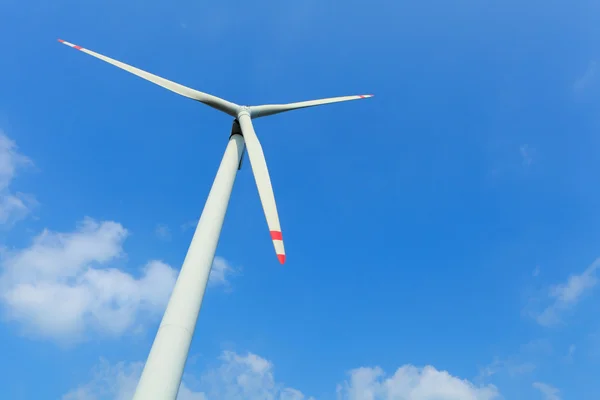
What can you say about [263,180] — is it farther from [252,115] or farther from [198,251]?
[252,115]

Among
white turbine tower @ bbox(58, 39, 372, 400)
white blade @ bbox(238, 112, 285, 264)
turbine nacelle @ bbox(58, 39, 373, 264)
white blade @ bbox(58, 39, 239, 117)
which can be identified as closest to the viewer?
white turbine tower @ bbox(58, 39, 372, 400)

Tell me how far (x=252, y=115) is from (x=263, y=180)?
9.10 meters

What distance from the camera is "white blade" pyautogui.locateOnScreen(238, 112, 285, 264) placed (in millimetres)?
20703

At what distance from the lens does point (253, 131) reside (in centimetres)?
2909

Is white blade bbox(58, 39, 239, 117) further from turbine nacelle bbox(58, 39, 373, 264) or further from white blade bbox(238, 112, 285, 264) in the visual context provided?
white blade bbox(238, 112, 285, 264)

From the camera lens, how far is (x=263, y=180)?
987 inches

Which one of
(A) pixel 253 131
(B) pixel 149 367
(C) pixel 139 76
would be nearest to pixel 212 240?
(B) pixel 149 367

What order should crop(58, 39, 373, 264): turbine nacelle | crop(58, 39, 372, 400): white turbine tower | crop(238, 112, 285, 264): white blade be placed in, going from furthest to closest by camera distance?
crop(58, 39, 373, 264): turbine nacelle < crop(238, 112, 285, 264): white blade < crop(58, 39, 372, 400): white turbine tower

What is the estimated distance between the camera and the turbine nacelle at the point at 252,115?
74.8 ft

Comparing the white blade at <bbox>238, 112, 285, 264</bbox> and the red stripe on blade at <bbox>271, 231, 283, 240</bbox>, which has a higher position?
the white blade at <bbox>238, 112, 285, 264</bbox>

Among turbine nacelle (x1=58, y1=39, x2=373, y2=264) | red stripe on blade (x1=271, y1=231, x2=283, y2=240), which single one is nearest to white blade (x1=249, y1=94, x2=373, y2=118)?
turbine nacelle (x1=58, y1=39, x2=373, y2=264)

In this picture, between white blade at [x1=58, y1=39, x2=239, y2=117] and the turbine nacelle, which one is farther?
white blade at [x1=58, y1=39, x2=239, y2=117]

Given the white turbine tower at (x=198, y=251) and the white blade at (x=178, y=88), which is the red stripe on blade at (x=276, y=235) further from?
the white blade at (x=178, y=88)

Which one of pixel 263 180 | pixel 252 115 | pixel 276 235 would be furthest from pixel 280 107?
pixel 276 235
